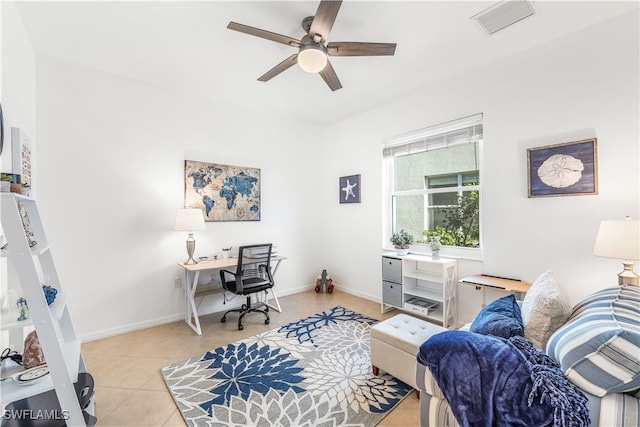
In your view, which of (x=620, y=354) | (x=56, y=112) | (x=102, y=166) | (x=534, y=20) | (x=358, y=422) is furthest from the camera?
(x=102, y=166)

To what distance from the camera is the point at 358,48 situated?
6.81ft

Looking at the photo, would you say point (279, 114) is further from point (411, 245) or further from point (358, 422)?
point (358, 422)

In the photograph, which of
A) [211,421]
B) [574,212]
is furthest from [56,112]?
[574,212]

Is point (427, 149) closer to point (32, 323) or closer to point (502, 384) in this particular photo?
point (502, 384)

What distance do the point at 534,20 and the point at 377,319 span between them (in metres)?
3.20

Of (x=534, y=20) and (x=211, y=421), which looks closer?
(x=211, y=421)

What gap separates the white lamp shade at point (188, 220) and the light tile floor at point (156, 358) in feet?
3.71

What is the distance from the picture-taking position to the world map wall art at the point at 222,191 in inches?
135

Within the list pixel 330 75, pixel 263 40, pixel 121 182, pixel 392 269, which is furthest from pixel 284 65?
pixel 392 269

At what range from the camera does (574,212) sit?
7.74ft

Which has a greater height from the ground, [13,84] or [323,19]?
[323,19]

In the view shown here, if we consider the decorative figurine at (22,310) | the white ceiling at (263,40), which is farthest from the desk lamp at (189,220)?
the decorative figurine at (22,310)

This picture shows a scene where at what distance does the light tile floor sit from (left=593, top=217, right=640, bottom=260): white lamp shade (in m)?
1.69

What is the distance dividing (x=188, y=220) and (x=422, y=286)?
9.60 feet
